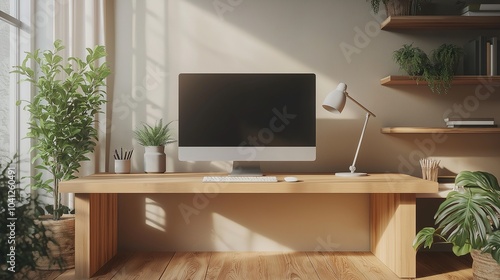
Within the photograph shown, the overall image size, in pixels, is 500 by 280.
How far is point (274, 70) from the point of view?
11.3ft

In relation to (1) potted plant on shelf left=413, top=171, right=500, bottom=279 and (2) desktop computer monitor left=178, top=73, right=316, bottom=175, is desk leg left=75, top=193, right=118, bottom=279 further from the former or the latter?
(1) potted plant on shelf left=413, top=171, right=500, bottom=279

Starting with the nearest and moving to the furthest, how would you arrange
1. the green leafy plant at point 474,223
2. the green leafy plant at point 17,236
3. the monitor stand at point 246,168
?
the green leafy plant at point 17,236 → the green leafy plant at point 474,223 → the monitor stand at point 246,168

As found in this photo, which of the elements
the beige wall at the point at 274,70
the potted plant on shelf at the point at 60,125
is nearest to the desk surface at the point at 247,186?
the potted plant on shelf at the point at 60,125

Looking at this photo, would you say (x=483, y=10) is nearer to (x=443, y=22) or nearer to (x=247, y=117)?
(x=443, y=22)

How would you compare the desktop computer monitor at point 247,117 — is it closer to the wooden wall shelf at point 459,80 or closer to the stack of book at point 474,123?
the wooden wall shelf at point 459,80

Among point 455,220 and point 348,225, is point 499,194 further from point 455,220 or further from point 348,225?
point 348,225

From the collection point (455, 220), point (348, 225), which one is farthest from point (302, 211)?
point (455, 220)

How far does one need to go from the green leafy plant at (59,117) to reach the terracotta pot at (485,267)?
228cm

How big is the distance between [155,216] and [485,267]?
2062 millimetres

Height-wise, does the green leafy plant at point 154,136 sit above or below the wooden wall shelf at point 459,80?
below

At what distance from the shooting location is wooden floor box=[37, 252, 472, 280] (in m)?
2.86

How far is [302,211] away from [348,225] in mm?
332

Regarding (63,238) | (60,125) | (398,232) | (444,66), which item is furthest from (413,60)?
(63,238)

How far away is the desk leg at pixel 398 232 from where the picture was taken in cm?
279
